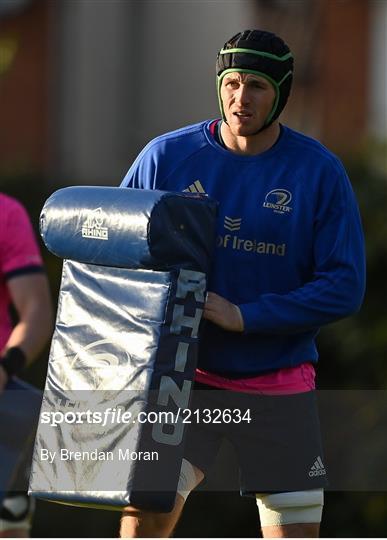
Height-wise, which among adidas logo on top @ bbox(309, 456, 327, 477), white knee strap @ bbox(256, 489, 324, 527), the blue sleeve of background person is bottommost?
white knee strap @ bbox(256, 489, 324, 527)

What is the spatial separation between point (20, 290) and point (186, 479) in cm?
151

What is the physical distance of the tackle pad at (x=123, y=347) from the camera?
14.6ft

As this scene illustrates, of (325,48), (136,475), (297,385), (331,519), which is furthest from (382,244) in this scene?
(325,48)

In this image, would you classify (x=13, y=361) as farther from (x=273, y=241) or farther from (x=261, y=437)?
(x=273, y=241)

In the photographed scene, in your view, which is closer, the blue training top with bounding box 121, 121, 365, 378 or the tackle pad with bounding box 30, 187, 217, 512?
the tackle pad with bounding box 30, 187, 217, 512

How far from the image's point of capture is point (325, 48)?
17.0 metres

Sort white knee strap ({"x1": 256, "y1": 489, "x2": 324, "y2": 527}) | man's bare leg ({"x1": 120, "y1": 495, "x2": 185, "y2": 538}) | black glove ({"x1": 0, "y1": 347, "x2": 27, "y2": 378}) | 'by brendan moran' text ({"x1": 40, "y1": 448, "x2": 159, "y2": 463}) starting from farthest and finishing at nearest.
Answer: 1. black glove ({"x1": 0, "y1": 347, "x2": 27, "y2": 378})
2. white knee strap ({"x1": 256, "y1": 489, "x2": 324, "y2": 527})
3. man's bare leg ({"x1": 120, "y1": 495, "x2": 185, "y2": 538})
4. 'by brendan moran' text ({"x1": 40, "y1": 448, "x2": 159, "y2": 463})

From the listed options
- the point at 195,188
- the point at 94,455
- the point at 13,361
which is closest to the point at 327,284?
the point at 195,188

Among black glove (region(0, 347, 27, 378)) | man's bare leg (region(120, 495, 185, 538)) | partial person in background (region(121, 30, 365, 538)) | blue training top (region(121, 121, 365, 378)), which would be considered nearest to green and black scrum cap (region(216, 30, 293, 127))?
partial person in background (region(121, 30, 365, 538))

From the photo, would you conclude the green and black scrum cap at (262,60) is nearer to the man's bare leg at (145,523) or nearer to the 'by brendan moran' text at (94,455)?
the 'by brendan moran' text at (94,455)

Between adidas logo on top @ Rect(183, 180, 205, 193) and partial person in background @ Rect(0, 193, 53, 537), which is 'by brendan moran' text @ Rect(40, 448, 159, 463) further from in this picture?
partial person in background @ Rect(0, 193, 53, 537)

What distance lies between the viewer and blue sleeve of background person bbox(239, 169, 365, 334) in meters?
4.72

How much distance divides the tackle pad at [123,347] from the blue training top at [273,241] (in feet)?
0.69

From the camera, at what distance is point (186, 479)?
4.82 metres
